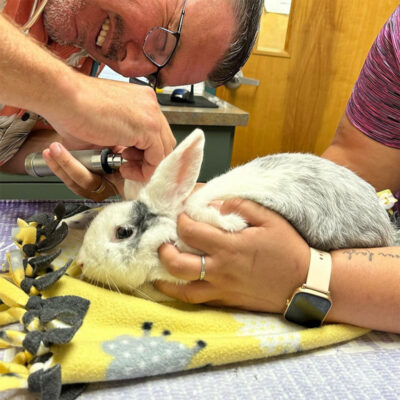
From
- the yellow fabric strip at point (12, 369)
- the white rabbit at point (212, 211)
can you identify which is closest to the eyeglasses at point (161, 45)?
the white rabbit at point (212, 211)

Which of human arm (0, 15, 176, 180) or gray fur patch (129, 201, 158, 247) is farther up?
human arm (0, 15, 176, 180)

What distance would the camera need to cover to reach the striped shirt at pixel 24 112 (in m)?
1.09

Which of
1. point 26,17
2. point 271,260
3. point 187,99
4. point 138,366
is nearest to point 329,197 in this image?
point 271,260

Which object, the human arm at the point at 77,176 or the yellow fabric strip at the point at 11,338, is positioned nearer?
the yellow fabric strip at the point at 11,338

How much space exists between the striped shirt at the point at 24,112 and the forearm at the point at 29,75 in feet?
1.58

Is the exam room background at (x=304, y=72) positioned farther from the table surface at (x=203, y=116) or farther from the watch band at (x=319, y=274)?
the watch band at (x=319, y=274)

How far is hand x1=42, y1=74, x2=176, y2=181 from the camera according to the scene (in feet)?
2.18

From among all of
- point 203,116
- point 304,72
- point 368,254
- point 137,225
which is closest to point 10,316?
point 137,225

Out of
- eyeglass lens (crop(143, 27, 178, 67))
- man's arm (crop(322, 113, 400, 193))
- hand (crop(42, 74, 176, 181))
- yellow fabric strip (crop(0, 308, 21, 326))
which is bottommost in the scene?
yellow fabric strip (crop(0, 308, 21, 326))

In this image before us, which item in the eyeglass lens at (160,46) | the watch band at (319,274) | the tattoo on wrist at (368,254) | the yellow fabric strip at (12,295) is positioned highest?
the eyeglass lens at (160,46)

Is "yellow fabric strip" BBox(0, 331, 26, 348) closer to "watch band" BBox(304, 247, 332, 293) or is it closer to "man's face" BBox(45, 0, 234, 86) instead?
"watch band" BBox(304, 247, 332, 293)

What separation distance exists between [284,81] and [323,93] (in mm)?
251

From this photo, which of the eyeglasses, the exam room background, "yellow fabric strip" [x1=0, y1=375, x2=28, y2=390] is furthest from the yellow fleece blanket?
the exam room background

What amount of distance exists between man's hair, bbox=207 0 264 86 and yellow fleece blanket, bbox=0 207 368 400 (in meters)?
0.77
